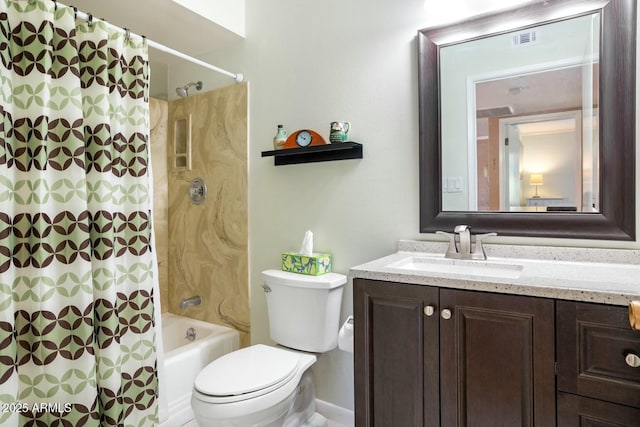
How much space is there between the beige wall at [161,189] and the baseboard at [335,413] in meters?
1.36

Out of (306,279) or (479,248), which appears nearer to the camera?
(479,248)

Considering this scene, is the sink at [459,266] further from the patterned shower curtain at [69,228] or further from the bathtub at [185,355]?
the bathtub at [185,355]

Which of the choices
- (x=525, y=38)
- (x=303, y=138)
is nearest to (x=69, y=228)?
(x=303, y=138)

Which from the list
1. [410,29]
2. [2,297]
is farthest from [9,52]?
[410,29]

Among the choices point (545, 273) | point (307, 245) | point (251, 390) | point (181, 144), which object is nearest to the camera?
point (545, 273)

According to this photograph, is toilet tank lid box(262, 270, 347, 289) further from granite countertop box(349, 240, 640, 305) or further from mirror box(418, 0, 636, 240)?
mirror box(418, 0, 636, 240)

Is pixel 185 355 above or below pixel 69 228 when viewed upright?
below

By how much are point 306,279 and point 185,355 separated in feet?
2.63

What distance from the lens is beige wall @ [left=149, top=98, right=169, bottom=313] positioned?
2594 millimetres

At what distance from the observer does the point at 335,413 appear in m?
1.96

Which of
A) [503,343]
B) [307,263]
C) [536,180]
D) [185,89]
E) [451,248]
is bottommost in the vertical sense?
[503,343]

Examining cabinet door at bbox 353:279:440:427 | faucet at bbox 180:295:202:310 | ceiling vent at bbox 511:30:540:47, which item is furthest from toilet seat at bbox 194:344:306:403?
ceiling vent at bbox 511:30:540:47

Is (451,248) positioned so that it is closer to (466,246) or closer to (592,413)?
(466,246)

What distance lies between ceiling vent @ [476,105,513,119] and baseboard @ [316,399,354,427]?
5.25 feet
